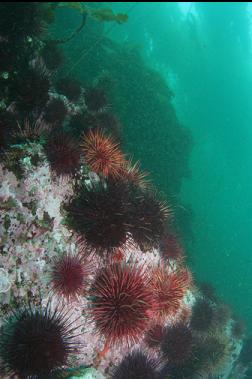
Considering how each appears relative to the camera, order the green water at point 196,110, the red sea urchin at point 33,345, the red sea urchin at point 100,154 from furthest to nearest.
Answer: the green water at point 196,110 < the red sea urchin at point 100,154 < the red sea urchin at point 33,345

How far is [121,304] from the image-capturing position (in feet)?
18.5

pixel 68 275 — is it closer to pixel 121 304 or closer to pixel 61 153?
pixel 121 304

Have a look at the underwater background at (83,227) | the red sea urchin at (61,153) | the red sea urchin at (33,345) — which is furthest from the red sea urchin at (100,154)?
the red sea urchin at (33,345)

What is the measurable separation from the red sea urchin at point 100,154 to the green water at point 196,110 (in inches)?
476

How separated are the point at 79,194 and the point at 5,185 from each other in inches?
61.2

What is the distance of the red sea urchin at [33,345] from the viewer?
4836 millimetres

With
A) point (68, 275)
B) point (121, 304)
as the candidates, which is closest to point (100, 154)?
point (68, 275)

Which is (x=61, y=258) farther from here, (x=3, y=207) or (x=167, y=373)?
(x=167, y=373)

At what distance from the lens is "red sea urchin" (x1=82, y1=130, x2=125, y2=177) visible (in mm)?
7086

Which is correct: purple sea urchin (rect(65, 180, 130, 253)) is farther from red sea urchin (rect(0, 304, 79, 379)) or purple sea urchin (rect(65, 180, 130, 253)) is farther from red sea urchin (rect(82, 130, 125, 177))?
red sea urchin (rect(0, 304, 79, 379))

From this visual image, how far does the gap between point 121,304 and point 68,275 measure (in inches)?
45.6

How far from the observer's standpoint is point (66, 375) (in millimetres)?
5926

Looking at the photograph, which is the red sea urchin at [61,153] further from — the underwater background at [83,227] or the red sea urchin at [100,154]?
the red sea urchin at [100,154]

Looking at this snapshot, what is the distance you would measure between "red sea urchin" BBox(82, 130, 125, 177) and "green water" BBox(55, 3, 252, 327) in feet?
39.7
